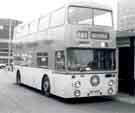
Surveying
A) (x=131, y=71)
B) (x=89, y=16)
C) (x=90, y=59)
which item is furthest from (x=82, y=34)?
(x=131, y=71)

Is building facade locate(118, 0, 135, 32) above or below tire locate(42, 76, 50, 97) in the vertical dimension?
above

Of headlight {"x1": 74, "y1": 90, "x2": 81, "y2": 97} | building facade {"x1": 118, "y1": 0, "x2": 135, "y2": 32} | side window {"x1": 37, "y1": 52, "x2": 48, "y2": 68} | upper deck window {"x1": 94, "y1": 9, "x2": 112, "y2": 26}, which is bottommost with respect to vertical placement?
headlight {"x1": 74, "y1": 90, "x2": 81, "y2": 97}

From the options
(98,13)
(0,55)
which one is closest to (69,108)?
(98,13)

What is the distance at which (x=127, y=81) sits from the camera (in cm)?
1205

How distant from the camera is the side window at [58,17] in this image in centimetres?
1019

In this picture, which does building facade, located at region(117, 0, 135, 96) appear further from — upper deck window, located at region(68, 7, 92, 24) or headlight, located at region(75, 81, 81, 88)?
headlight, located at region(75, 81, 81, 88)

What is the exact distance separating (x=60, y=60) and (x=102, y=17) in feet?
8.30

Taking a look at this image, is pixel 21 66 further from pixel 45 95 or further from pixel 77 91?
pixel 77 91

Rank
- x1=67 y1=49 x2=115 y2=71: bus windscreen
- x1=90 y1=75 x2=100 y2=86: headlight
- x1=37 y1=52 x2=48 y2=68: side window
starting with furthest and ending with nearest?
x1=37 y1=52 x2=48 y2=68: side window
x1=90 y1=75 x2=100 y2=86: headlight
x1=67 y1=49 x2=115 y2=71: bus windscreen

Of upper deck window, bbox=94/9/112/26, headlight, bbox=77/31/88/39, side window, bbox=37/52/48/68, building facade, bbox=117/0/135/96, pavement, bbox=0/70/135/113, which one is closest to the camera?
pavement, bbox=0/70/135/113

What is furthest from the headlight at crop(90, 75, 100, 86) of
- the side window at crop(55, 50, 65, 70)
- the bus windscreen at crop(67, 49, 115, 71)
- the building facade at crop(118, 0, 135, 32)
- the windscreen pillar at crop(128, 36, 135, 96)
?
the building facade at crop(118, 0, 135, 32)

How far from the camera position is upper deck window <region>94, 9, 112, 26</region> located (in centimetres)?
1032

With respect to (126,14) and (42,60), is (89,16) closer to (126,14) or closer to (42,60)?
(42,60)

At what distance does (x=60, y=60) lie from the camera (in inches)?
398
